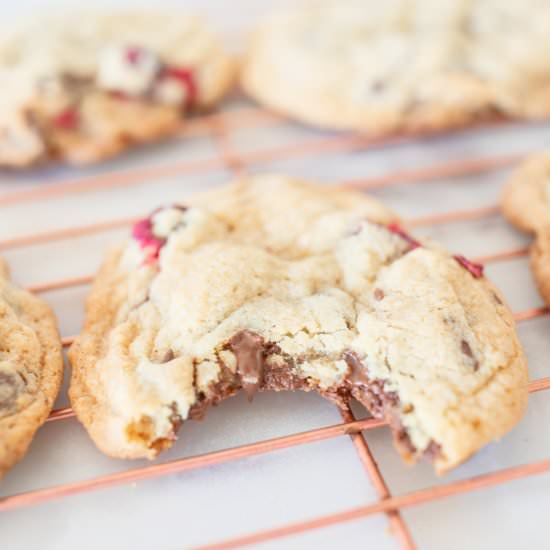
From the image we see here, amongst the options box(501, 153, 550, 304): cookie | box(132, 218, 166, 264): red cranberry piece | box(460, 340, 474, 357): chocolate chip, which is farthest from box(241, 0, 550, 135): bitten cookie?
box(460, 340, 474, 357): chocolate chip

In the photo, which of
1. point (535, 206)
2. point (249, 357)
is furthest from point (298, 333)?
point (535, 206)

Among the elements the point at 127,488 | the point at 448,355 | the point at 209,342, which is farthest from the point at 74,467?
the point at 448,355

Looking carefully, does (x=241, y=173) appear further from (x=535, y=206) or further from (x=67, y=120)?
(x=535, y=206)

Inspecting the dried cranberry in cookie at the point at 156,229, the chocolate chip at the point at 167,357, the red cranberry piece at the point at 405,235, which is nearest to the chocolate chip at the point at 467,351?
the red cranberry piece at the point at 405,235

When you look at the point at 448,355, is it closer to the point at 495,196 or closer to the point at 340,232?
the point at 340,232

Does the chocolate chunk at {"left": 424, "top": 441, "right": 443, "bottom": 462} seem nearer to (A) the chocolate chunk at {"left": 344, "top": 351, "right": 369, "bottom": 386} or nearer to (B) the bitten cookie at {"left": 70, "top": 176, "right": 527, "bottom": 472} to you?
(B) the bitten cookie at {"left": 70, "top": 176, "right": 527, "bottom": 472}
